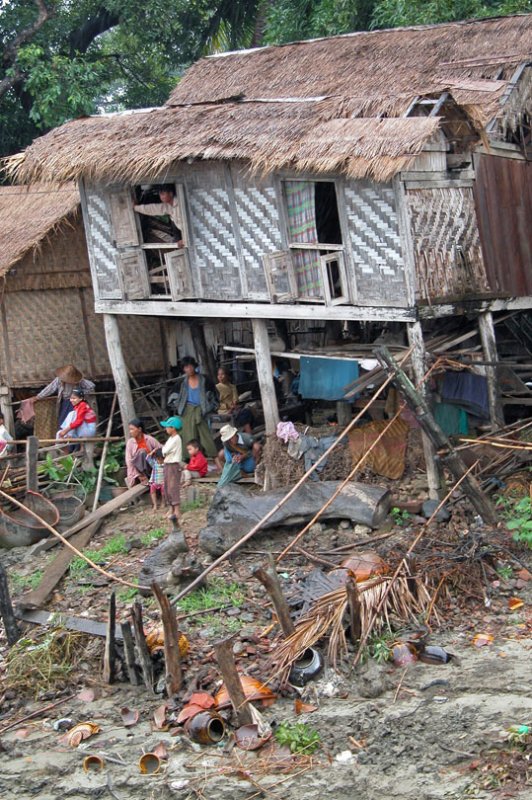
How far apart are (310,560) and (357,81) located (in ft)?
21.5

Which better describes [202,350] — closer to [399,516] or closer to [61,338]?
[61,338]

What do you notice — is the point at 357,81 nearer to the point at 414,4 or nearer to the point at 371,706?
the point at 414,4

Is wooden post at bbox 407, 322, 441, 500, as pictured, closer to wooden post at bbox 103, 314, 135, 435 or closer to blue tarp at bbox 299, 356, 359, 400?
blue tarp at bbox 299, 356, 359, 400

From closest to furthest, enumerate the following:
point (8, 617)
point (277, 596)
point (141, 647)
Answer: point (277, 596), point (141, 647), point (8, 617)

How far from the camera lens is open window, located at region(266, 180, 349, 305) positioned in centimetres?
1338

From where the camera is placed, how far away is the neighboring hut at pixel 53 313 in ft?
54.9

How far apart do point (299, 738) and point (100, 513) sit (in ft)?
19.8

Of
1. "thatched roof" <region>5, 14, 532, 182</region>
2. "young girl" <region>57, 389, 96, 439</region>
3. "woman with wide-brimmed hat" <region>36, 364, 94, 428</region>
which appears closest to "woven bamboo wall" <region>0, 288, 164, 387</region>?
"woman with wide-brimmed hat" <region>36, 364, 94, 428</region>

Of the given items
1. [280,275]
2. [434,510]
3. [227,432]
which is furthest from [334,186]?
[434,510]

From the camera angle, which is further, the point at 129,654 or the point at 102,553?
the point at 102,553

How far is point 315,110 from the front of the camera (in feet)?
45.4

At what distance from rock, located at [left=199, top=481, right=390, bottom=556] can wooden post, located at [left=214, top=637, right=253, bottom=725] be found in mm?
3332

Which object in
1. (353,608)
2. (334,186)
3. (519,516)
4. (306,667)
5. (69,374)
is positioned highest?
(334,186)

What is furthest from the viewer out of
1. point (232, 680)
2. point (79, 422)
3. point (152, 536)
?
point (79, 422)
